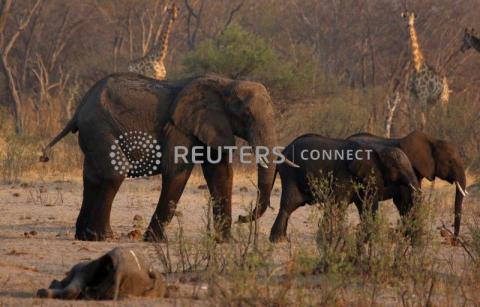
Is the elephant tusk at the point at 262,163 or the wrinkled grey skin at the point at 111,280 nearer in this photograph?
the wrinkled grey skin at the point at 111,280

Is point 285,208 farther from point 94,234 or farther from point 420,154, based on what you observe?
point 94,234

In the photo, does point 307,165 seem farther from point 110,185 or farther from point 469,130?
point 469,130

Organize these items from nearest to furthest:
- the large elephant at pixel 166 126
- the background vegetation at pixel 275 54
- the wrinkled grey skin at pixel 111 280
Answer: the wrinkled grey skin at pixel 111 280
the large elephant at pixel 166 126
the background vegetation at pixel 275 54

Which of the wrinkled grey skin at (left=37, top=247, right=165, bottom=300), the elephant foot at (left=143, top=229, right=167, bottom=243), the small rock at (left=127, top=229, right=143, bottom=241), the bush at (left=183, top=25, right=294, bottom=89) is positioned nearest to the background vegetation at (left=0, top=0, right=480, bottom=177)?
the bush at (left=183, top=25, right=294, bottom=89)

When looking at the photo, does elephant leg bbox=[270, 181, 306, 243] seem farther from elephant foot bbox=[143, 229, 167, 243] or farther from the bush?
the bush

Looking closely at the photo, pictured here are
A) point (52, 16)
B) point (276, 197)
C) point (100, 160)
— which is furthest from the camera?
point (52, 16)

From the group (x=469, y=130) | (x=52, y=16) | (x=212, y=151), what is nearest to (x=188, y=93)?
(x=212, y=151)

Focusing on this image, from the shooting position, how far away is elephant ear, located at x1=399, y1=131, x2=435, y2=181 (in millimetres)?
11125

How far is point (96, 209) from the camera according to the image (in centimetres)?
1062

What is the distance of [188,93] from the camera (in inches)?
415

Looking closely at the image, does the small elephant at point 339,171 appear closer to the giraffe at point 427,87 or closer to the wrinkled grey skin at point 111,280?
the wrinkled grey skin at point 111,280

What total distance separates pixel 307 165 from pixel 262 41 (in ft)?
37.4

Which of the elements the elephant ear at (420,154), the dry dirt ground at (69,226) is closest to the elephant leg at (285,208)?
the dry dirt ground at (69,226)

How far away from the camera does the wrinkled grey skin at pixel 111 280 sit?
22.9ft
